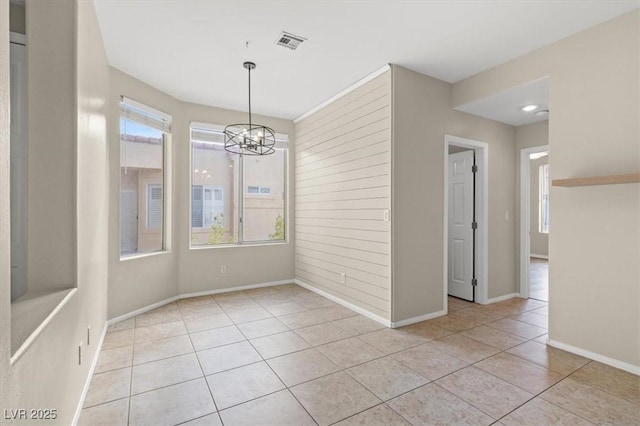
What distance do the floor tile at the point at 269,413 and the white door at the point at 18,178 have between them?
4.83 feet

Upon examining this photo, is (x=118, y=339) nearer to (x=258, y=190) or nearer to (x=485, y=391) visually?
(x=258, y=190)

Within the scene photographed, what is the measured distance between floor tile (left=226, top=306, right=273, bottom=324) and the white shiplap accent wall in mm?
1095

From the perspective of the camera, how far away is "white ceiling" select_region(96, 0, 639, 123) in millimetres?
2559

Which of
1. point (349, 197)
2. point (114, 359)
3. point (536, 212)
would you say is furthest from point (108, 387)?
point (536, 212)

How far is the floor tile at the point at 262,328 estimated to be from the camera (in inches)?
134

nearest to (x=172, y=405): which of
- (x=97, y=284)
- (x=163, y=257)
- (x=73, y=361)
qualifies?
(x=73, y=361)

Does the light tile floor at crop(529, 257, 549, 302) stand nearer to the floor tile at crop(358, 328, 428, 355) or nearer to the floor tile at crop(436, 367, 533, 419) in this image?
the floor tile at crop(358, 328, 428, 355)

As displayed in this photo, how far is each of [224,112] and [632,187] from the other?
197 inches

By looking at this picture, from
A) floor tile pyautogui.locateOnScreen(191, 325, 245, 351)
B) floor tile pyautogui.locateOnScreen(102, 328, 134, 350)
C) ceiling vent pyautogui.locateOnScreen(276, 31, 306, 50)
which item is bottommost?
floor tile pyautogui.locateOnScreen(191, 325, 245, 351)

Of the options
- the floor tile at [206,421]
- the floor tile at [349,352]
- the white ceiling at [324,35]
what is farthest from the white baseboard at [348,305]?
the white ceiling at [324,35]

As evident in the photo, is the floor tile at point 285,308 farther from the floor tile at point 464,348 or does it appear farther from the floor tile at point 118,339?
the floor tile at point 464,348

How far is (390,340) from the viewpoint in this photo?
3.24 m

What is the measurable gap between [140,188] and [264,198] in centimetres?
197

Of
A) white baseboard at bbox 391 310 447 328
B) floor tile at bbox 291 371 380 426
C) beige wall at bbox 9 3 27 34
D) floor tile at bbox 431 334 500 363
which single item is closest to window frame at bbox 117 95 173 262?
beige wall at bbox 9 3 27 34
